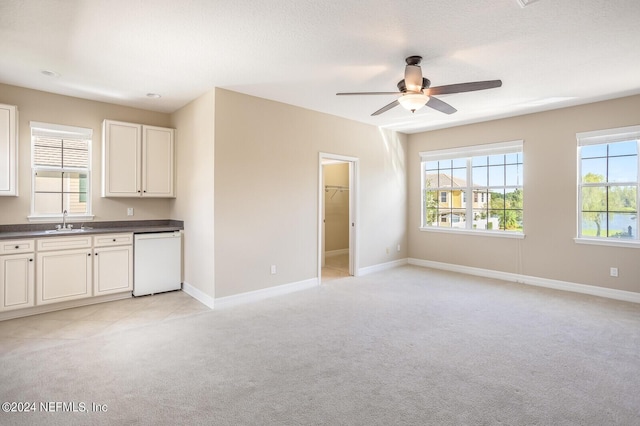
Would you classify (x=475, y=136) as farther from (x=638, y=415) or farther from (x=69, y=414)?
(x=69, y=414)

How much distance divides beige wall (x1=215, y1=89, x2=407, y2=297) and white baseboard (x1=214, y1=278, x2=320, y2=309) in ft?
0.21

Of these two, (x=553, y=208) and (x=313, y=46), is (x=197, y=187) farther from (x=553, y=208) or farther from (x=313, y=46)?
(x=553, y=208)

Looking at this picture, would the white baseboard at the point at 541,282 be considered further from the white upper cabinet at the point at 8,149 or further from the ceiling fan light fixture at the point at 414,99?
the white upper cabinet at the point at 8,149

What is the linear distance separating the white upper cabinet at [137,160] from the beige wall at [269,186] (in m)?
1.34

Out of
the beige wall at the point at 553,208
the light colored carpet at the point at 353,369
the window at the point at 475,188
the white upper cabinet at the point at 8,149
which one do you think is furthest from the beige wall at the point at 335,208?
the white upper cabinet at the point at 8,149

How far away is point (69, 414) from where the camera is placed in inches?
81.8

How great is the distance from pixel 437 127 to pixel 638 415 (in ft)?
16.7

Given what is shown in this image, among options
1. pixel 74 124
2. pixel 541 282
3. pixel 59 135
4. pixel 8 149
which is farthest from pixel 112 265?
pixel 541 282

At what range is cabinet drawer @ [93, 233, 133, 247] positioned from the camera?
4211 mm

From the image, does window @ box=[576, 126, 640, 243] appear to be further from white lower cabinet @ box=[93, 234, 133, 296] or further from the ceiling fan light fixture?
white lower cabinet @ box=[93, 234, 133, 296]

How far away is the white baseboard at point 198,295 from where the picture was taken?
4.17 metres

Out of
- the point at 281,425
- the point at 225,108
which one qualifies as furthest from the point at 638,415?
the point at 225,108

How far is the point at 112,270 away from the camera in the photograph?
4.32 m

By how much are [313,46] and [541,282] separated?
4.88 metres
